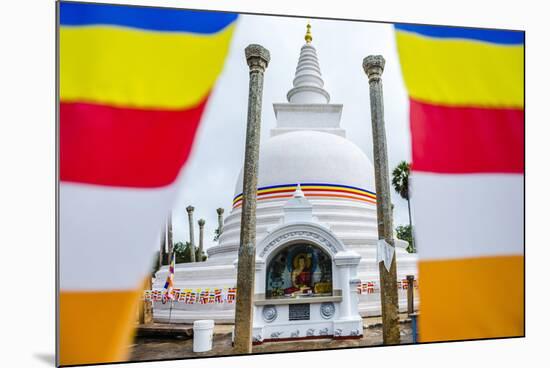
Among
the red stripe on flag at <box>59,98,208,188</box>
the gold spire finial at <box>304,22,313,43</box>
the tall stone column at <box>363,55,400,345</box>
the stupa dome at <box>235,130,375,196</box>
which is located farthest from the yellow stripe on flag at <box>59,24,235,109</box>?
the stupa dome at <box>235,130,375,196</box>

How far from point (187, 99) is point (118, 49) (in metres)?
0.96

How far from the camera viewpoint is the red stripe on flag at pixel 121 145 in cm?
507

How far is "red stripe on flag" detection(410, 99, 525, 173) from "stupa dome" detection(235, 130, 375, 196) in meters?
2.98

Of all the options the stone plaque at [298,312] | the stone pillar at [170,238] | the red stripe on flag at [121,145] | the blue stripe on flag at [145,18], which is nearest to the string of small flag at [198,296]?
the stone pillar at [170,238]

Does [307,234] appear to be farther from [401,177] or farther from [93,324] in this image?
[93,324]

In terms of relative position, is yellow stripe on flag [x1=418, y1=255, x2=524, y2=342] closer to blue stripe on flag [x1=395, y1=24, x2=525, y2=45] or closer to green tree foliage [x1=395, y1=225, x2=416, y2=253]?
green tree foliage [x1=395, y1=225, x2=416, y2=253]

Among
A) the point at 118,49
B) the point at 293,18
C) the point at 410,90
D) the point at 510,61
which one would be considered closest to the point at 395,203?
the point at 410,90

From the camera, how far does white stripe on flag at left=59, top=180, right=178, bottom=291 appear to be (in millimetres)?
5008

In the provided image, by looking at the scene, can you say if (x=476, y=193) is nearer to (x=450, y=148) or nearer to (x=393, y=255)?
(x=450, y=148)

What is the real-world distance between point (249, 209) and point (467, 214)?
3032 mm

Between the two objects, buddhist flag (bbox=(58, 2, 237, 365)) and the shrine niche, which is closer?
buddhist flag (bbox=(58, 2, 237, 365))

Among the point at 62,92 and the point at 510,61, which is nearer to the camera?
the point at 62,92

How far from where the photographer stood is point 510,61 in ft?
21.9

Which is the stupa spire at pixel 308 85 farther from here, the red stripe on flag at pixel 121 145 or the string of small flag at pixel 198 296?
the red stripe on flag at pixel 121 145
